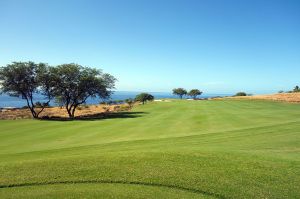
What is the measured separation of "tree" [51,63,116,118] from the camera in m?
51.3

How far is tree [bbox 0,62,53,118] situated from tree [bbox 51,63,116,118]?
1.66m

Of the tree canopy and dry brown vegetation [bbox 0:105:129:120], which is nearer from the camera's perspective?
the tree canopy

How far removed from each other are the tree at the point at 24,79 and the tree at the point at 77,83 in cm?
166

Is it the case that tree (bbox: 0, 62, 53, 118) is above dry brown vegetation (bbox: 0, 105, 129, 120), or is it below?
above

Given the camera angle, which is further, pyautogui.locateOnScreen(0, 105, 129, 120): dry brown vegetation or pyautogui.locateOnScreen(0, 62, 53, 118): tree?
pyautogui.locateOnScreen(0, 105, 129, 120): dry brown vegetation

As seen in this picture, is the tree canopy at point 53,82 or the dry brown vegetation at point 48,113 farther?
the dry brown vegetation at point 48,113

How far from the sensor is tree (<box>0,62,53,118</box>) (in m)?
48.2

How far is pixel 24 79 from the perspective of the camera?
49.6m

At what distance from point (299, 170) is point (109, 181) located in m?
6.00

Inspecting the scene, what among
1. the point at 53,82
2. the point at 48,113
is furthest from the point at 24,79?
the point at 48,113

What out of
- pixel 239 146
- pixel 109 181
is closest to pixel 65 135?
pixel 239 146

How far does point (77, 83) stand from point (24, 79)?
8504mm

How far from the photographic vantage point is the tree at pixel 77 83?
168ft

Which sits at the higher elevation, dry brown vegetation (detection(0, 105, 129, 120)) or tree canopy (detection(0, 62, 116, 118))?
tree canopy (detection(0, 62, 116, 118))
